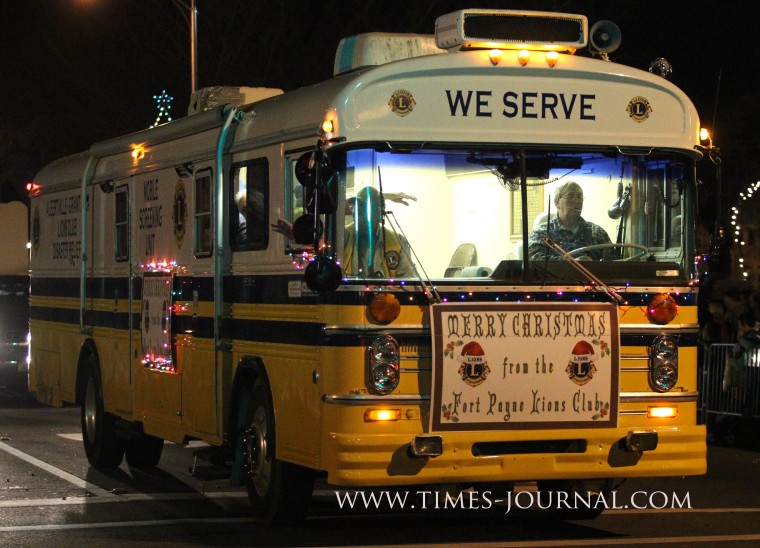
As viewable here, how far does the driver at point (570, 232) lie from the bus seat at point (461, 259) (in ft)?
1.22

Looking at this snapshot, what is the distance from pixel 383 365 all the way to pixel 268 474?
1.61 m

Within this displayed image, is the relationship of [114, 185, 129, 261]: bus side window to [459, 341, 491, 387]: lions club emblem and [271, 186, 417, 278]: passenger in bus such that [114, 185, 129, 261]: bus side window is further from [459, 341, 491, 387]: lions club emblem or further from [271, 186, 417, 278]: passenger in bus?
[459, 341, 491, 387]: lions club emblem

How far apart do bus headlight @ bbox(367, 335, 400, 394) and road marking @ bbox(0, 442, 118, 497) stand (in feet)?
12.4

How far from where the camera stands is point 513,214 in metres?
9.51

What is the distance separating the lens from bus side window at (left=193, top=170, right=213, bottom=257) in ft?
37.4

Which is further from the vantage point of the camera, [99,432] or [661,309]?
[99,432]

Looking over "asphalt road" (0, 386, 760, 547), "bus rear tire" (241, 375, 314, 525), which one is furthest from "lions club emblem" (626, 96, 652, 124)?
"bus rear tire" (241, 375, 314, 525)

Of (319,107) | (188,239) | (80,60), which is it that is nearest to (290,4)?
(80,60)

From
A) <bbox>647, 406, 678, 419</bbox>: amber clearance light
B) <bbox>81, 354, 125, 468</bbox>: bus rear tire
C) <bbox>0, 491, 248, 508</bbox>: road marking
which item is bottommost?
<bbox>0, 491, 248, 508</bbox>: road marking

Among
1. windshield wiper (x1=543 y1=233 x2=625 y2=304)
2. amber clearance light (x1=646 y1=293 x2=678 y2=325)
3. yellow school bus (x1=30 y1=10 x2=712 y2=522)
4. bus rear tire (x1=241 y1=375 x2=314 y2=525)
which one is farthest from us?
bus rear tire (x1=241 y1=375 x2=314 y2=525)

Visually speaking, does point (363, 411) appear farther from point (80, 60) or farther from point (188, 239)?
point (80, 60)

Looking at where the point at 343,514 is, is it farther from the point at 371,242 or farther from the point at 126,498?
the point at 371,242

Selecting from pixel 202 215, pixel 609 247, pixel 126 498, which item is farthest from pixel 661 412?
pixel 126 498

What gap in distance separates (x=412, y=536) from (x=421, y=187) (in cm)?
243
